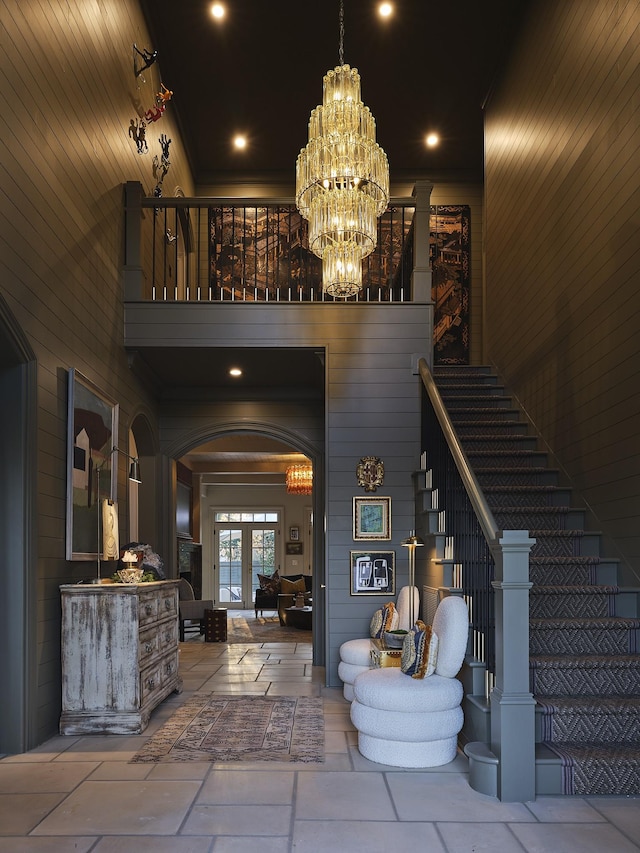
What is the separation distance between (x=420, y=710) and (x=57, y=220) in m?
3.84

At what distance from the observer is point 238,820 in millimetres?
3678

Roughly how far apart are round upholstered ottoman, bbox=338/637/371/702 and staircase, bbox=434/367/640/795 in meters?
1.48

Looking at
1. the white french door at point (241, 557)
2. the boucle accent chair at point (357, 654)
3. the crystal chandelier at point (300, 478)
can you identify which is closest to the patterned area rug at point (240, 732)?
the boucle accent chair at point (357, 654)

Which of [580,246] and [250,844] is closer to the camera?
[250,844]

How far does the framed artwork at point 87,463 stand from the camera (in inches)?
217

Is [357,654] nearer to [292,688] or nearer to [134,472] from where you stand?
[292,688]

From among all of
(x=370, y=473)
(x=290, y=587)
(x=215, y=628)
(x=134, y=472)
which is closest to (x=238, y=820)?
(x=370, y=473)

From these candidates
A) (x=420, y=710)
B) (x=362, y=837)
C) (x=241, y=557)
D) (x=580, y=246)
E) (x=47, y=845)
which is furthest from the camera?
(x=241, y=557)

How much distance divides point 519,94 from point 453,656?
19.2ft

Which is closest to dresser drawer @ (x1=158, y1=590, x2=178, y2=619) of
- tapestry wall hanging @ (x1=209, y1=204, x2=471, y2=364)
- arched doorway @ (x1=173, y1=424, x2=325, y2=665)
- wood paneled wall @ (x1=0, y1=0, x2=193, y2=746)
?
wood paneled wall @ (x1=0, y1=0, x2=193, y2=746)

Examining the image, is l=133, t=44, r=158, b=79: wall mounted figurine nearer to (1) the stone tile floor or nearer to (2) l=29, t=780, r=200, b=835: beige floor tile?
(1) the stone tile floor

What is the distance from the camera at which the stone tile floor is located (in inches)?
134

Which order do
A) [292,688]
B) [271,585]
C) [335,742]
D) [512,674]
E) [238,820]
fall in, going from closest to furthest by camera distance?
[238,820]
[512,674]
[335,742]
[292,688]
[271,585]

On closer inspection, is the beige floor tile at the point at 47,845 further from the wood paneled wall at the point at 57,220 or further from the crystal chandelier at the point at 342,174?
the crystal chandelier at the point at 342,174
